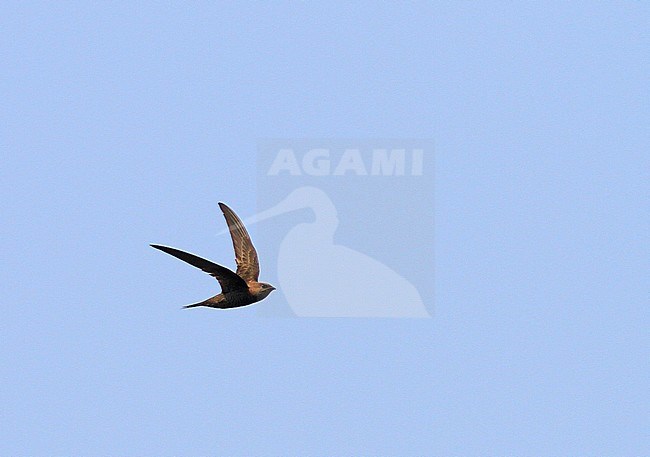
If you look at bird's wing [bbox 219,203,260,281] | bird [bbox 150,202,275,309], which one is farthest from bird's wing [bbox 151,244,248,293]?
bird's wing [bbox 219,203,260,281]

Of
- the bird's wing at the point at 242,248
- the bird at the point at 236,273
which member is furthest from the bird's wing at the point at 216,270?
the bird's wing at the point at 242,248

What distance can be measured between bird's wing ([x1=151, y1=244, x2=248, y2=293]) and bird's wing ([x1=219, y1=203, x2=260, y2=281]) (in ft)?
2.14

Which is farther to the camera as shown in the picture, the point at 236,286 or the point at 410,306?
the point at 410,306

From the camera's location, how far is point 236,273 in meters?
10.1

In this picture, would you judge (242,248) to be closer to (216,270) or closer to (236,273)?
(236,273)

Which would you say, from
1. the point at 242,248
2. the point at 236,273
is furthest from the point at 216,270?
the point at 242,248

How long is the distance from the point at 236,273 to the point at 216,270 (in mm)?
690

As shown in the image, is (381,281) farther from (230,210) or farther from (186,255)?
(186,255)

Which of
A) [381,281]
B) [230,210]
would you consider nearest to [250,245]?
[230,210]

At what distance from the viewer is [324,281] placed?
1123 centimetres

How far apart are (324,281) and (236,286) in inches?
Answer: 58.0

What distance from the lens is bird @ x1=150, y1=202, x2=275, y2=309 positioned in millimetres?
9250

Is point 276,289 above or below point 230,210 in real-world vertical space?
below

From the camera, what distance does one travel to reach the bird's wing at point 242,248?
1070 cm
